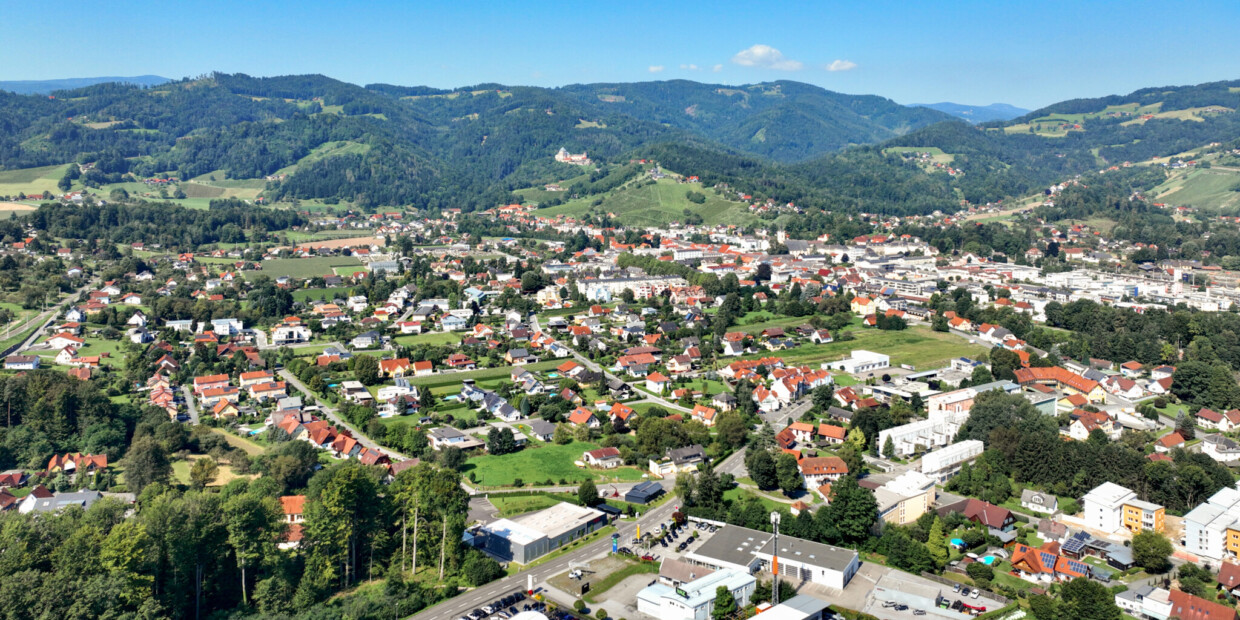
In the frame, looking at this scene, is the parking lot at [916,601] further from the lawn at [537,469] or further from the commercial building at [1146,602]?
the lawn at [537,469]

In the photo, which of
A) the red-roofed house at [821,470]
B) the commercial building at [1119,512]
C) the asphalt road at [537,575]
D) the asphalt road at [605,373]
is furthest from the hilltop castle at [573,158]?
the commercial building at [1119,512]

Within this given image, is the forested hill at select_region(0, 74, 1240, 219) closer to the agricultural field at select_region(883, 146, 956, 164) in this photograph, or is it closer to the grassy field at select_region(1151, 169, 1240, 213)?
the agricultural field at select_region(883, 146, 956, 164)

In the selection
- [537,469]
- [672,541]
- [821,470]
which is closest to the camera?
[672,541]

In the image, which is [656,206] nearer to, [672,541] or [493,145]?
[493,145]

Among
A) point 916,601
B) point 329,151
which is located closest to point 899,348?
point 916,601

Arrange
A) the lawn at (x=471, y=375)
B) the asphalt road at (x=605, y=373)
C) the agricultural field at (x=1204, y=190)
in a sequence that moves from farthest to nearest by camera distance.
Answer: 1. the agricultural field at (x=1204, y=190)
2. the lawn at (x=471, y=375)
3. the asphalt road at (x=605, y=373)

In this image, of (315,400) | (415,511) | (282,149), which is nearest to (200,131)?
(282,149)

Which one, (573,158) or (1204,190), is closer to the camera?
(1204,190)
